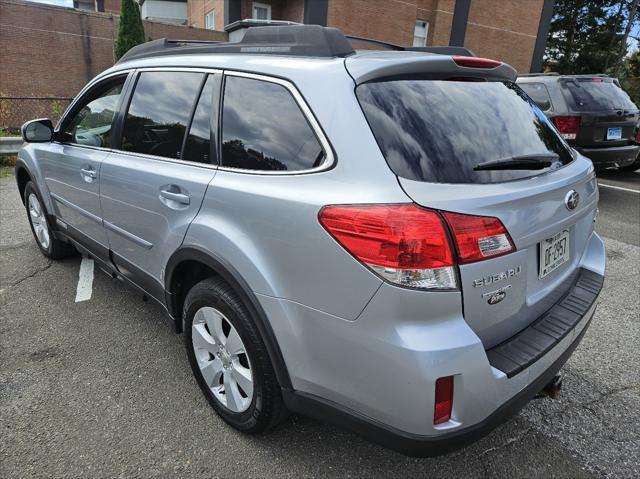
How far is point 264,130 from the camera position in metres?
1.94

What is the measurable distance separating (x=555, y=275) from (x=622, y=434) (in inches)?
38.4

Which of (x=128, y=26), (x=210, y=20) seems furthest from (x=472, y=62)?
(x=210, y=20)

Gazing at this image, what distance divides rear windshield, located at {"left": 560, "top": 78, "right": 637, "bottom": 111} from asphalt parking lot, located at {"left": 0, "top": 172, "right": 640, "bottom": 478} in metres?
4.86

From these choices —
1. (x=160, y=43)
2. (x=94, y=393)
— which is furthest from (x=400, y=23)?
(x=94, y=393)

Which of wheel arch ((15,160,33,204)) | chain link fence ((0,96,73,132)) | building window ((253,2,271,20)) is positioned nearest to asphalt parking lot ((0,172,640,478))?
wheel arch ((15,160,33,204))

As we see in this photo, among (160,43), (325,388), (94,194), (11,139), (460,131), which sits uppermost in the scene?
(160,43)

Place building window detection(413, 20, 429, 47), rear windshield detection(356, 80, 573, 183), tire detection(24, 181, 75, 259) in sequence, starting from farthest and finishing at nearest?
building window detection(413, 20, 429, 47) < tire detection(24, 181, 75, 259) < rear windshield detection(356, 80, 573, 183)

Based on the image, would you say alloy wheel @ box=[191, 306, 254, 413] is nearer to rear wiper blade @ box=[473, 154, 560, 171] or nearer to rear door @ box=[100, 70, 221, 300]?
rear door @ box=[100, 70, 221, 300]

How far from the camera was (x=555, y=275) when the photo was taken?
1991 millimetres

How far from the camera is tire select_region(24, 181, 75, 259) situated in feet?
13.5

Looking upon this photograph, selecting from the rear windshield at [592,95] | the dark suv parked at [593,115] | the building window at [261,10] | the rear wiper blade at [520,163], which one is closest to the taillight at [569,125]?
the dark suv parked at [593,115]

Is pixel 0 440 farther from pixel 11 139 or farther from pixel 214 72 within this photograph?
pixel 11 139

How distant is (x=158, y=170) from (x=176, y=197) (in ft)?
0.92

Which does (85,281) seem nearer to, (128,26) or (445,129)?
(445,129)
